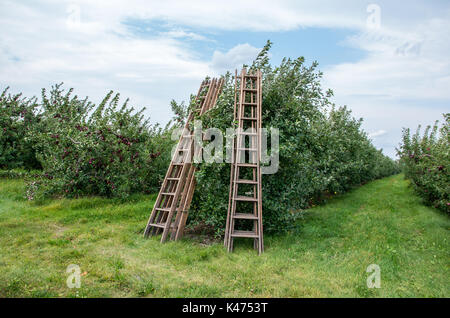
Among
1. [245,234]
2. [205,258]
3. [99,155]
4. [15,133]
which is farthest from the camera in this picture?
[15,133]

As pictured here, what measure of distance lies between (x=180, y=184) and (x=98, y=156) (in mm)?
4579

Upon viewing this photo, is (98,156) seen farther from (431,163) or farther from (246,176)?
(431,163)

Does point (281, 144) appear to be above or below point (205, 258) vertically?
above

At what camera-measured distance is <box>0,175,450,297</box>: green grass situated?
464 cm

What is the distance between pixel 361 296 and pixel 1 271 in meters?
5.50

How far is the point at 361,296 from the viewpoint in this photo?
14.8 ft

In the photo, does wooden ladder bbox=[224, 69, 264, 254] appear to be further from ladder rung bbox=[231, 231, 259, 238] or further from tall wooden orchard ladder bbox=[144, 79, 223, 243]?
tall wooden orchard ladder bbox=[144, 79, 223, 243]

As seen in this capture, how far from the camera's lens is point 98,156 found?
1045cm

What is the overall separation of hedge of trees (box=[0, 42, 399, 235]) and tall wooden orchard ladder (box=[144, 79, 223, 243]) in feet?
1.29

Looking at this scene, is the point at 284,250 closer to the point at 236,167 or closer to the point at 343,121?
the point at 236,167

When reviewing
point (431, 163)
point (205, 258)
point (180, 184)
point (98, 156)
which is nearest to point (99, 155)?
point (98, 156)
